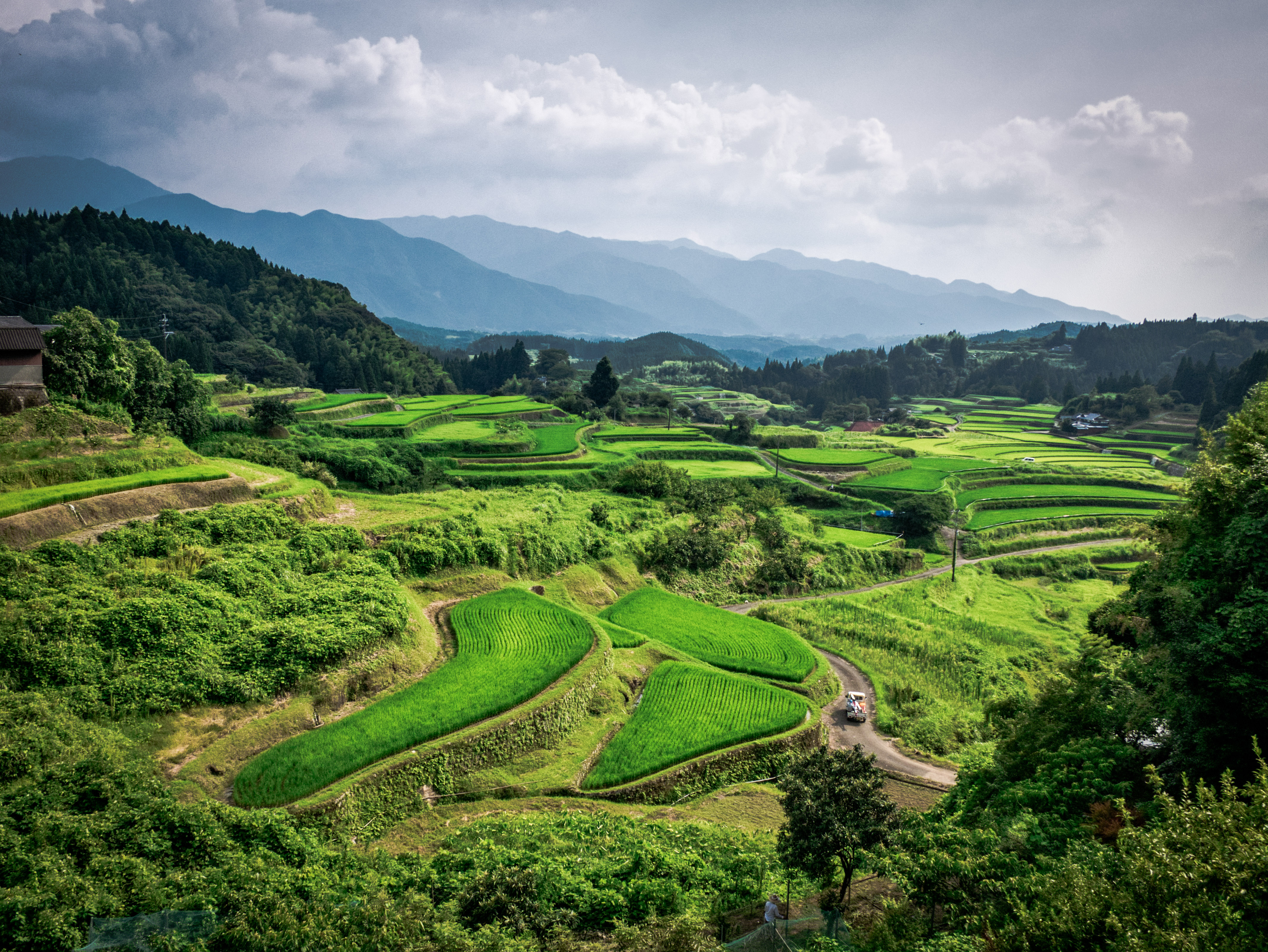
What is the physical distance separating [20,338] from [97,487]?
25.9 ft

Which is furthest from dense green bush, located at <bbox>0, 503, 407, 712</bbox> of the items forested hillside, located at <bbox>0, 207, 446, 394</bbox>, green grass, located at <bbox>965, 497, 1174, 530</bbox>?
forested hillside, located at <bbox>0, 207, 446, 394</bbox>

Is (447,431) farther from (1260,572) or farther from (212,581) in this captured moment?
(1260,572)

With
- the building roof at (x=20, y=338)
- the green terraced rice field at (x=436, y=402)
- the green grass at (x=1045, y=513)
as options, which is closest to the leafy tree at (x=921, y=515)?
the green grass at (x=1045, y=513)

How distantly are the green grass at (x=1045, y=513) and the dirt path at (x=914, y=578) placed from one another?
306 cm

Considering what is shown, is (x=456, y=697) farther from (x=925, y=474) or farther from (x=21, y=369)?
(x=925, y=474)

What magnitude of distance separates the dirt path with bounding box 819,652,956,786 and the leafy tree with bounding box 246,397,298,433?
3388 cm

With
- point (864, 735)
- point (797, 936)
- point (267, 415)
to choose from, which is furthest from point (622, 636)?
point (267, 415)

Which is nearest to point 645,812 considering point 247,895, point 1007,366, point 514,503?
point 247,895

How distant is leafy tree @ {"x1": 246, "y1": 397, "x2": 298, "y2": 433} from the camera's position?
3834 cm

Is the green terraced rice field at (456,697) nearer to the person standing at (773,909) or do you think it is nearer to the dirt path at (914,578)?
the person standing at (773,909)

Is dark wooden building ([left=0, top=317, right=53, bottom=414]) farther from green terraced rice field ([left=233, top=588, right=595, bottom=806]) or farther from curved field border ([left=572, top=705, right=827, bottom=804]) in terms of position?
curved field border ([left=572, top=705, right=827, bottom=804])

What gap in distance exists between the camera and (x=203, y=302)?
85.1 meters

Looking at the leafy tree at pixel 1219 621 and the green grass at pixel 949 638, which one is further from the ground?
the leafy tree at pixel 1219 621

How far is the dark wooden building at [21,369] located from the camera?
2328cm
